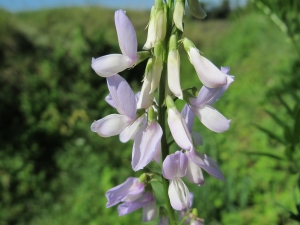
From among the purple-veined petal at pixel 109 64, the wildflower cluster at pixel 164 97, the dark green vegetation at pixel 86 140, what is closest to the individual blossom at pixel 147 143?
the wildflower cluster at pixel 164 97

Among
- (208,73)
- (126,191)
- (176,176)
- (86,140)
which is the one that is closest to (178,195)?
(176,176)

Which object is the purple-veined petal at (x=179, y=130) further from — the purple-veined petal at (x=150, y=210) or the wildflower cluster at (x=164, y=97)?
the purple-veined petal at (x=150, y=210)

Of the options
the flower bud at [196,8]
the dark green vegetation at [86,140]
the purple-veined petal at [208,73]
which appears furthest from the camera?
the dark green vegetation at [86,140]

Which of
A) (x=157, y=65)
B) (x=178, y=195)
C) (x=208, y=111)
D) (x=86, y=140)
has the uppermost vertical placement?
(x=157, y=65)

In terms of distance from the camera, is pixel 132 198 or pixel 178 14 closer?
pixel 178 14

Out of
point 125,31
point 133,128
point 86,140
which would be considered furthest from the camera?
point 86,140

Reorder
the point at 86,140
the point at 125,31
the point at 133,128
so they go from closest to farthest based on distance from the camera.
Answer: the point at 125,31
the point at 133,128
the point at 86,140

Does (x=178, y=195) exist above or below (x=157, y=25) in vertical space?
below

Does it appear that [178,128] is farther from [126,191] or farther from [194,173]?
[126,191]
